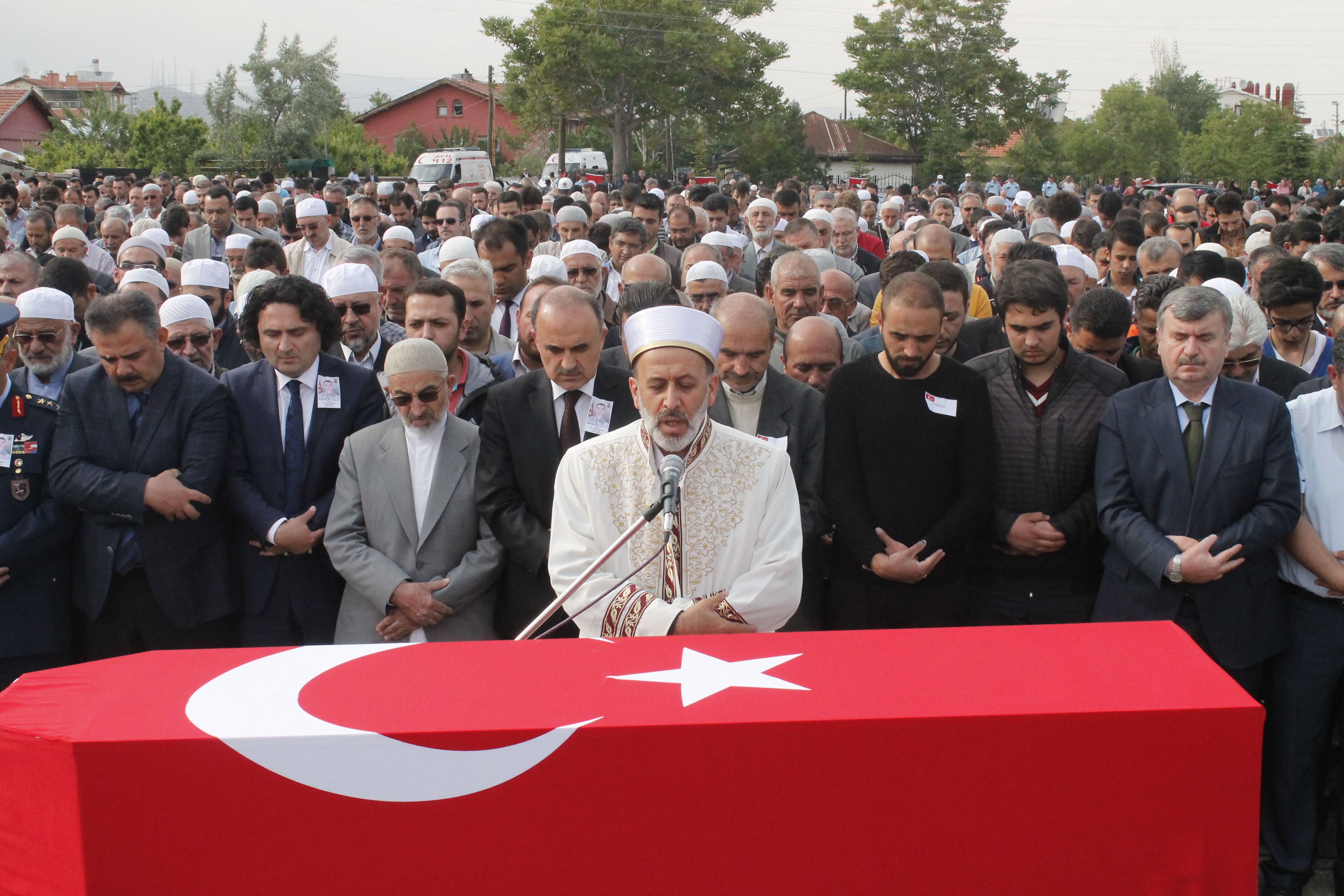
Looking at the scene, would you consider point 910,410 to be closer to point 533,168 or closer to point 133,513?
point 133,513

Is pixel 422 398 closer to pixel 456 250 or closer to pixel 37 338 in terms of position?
pixel 37 338

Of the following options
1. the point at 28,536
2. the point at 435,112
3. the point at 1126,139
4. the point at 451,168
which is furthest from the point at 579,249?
the point at 435,112

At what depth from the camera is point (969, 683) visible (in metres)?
2.41

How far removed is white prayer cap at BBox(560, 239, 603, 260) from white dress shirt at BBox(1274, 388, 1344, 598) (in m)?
4.62

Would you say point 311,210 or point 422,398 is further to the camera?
point 311,210

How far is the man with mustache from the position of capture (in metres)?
3.24

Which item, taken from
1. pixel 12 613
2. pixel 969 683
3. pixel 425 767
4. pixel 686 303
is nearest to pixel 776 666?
pixel 969 683

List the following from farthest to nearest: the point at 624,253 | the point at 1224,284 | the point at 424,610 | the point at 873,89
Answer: the point at 873,89 < the point at 624,253 < the point at 1224,284 < the point at 424,610

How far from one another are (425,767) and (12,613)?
304 centimetres

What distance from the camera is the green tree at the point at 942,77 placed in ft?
211

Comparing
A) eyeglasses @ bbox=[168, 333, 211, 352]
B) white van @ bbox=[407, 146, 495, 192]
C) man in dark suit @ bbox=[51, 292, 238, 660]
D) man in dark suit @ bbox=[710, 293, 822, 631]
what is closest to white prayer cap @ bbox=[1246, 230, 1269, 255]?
man in dark suit @ bbox=[710, 293, 822, 631]

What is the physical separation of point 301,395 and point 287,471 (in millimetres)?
328

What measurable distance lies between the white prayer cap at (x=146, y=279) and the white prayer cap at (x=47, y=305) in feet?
3.66

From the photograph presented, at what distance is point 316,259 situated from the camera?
9.68 metres
